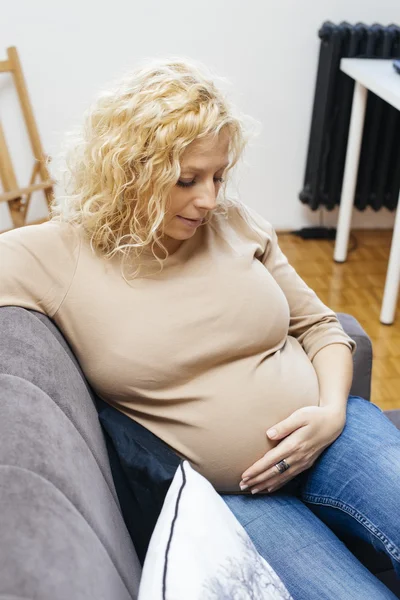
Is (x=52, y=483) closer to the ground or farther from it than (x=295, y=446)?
farther from it

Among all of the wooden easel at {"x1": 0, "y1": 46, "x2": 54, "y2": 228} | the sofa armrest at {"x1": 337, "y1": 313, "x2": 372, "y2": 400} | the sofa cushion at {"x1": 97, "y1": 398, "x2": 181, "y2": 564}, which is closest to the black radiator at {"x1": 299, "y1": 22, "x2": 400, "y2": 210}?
the wooden easel at {"x1": 0, "y1": 46, "x2": 54, "y2": 228}

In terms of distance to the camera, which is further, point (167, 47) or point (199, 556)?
point (167, 47)

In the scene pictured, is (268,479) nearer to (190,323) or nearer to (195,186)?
(190,323)

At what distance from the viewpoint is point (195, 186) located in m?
1.08

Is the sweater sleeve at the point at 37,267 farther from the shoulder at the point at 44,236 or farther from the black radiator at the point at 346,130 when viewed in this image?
the black radiator at the point at 346,130

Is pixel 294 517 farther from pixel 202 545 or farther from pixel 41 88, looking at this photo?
pixel 41 88

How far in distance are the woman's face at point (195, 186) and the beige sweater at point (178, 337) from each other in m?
0.05

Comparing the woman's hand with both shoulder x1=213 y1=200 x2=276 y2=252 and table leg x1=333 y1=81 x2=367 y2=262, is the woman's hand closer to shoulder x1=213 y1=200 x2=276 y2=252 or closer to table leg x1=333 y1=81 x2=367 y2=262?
shoulder x1=213 y1=200 x2=276 y2=252

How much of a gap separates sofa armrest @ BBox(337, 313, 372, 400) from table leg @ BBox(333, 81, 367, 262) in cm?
148

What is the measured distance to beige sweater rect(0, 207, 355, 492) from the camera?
1030 mm

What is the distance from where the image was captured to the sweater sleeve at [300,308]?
126 cm

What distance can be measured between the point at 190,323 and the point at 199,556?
1.36 ft

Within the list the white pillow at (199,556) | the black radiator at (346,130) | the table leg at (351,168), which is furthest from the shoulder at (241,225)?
the black radiator at (346,130)

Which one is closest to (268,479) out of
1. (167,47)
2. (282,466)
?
(282,466)
